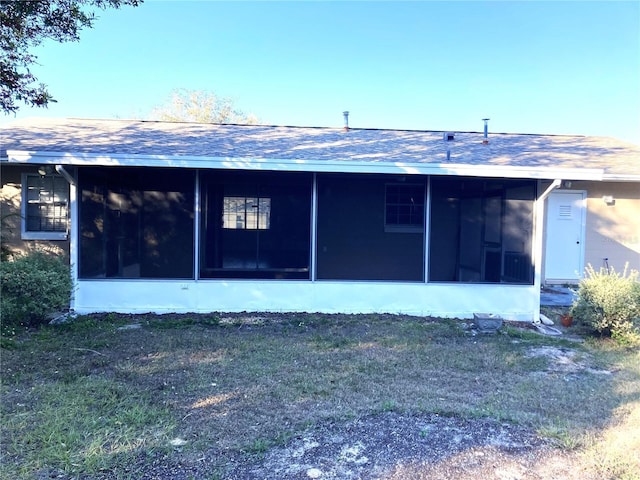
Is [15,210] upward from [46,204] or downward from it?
downward

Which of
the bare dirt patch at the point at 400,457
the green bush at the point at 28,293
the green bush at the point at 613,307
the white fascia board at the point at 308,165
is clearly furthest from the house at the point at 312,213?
the bare dirt patch at the point at 400,457

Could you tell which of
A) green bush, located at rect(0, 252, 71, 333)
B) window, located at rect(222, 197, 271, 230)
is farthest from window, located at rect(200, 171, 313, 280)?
green bush, located at rect(0, 252, 71, 333)

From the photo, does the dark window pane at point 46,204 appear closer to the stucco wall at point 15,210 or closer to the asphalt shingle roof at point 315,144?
the stucco wall at point 15,210

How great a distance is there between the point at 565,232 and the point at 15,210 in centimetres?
1097

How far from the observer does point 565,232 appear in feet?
31.6

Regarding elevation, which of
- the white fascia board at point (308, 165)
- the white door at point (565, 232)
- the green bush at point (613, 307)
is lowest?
the green bush at point (613, 307)

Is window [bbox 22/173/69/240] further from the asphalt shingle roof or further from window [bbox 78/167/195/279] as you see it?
window [bbox 78/167/195/279]

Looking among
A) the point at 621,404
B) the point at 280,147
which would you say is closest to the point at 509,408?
the point at 621,404

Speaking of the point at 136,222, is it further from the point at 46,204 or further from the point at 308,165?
the point at 308,165

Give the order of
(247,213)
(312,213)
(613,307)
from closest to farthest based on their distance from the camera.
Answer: (613,307)
(312,213)
(247,213)

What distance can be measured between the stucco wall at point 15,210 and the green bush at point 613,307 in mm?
8356

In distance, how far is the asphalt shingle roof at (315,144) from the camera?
724cm

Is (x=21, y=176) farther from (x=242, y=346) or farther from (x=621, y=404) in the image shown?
(x=621, y=404)

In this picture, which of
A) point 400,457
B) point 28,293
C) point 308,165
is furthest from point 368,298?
point 28,293
